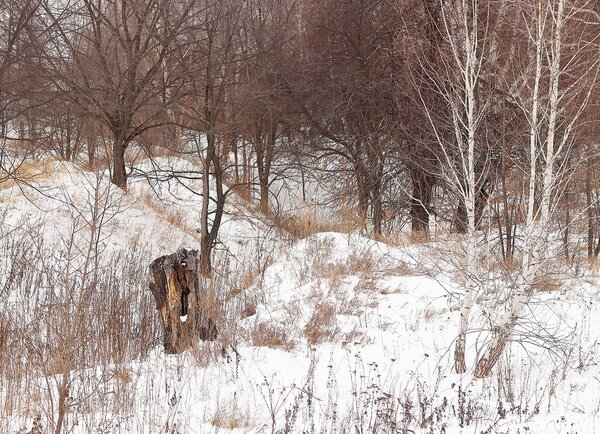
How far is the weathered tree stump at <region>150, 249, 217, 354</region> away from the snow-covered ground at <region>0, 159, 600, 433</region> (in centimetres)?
24

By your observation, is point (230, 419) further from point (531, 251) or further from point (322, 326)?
point (531, 251)

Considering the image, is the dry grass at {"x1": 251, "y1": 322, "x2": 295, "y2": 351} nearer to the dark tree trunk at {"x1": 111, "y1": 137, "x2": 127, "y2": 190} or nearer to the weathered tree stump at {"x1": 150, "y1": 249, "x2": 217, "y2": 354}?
the weathered tree stump at {"x1": 150, "y1": 249, "x2": 217, "y2": 354}

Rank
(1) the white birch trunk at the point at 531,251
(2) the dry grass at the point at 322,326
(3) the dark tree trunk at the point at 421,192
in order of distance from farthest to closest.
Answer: (3) the dark tree trunk at the point at 421,192
(2) the dry grass at the point at 322,326
(1) the white birch trunk at the point at 531,251

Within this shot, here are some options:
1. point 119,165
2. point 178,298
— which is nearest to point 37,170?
point 119,165

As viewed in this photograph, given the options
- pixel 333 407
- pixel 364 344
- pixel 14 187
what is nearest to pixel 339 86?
pixel 14 187

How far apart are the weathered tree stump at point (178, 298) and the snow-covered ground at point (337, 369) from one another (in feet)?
0.78

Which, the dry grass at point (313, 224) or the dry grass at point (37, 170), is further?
the dry grass at point (313, 224)

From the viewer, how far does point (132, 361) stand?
20.5 feet

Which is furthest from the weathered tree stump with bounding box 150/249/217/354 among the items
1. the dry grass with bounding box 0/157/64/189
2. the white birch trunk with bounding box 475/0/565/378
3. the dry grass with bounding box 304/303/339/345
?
the dry grass with bounding box 0/157/64/189

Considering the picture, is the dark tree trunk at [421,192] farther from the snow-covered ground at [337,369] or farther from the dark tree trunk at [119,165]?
the dark tree trunk at [119,165]

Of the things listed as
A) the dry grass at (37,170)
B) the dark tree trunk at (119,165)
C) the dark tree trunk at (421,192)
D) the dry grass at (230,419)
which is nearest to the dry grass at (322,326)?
the dry grass at (230,419)

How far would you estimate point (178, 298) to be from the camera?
6.68 metres

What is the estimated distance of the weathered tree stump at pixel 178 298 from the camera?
655 cm

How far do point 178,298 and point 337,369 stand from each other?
1.84 m
